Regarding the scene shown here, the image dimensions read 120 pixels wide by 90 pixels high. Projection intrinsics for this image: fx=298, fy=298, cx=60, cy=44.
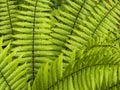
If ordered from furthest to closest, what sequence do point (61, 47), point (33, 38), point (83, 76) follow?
point (61, 47)
point (33, 38)
point (83, 76)

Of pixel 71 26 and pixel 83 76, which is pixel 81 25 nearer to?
pixel 71 26

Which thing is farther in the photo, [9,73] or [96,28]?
[96,28]

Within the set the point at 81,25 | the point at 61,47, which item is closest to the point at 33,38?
→ the point at 61,47

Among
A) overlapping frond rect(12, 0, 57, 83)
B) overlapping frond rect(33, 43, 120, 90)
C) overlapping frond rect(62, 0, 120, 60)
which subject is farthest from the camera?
overlapping frond rect(62, 0, 120, 60)

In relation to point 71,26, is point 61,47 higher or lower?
lower

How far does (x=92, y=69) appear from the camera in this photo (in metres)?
1.51

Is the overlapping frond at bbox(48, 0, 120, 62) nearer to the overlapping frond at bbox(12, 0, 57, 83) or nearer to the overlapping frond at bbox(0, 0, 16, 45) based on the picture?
the overlapping frond at bbox(12, 0, 57, 83)

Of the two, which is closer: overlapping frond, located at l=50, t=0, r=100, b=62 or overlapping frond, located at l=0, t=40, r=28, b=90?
overlapping frond, located at l=0, t=40, r=28, b=90

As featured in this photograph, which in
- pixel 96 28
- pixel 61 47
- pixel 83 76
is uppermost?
pixel 96 28

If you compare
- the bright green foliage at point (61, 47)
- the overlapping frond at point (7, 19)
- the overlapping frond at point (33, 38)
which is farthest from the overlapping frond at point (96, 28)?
the overlapping frond at point (7, 19)

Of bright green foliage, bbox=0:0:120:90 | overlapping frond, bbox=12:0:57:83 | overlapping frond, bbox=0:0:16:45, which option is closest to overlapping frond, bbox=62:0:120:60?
bright green foliage, bbox=0:0:120:90

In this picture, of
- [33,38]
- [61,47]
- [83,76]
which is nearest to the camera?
[83,76]

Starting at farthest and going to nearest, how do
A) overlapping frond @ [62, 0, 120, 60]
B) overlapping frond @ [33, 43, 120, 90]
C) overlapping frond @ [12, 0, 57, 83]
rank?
overlapping frond @ [62, 0, 120, 60] → overlapping frond @ [12, 0, 57, 83] → overlapping frond @ [33, 43, 120, 90]

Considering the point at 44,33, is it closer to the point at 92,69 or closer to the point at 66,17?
the point at 66,17
